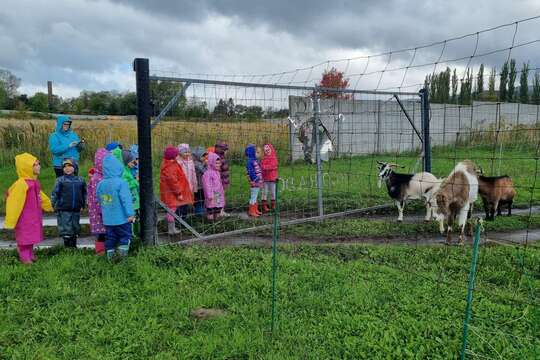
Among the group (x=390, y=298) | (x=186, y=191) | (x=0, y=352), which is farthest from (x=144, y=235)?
(x=390, y=298)

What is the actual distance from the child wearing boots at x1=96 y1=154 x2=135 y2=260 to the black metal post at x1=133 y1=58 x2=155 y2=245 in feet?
0.83

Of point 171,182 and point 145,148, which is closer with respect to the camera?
point 145,148

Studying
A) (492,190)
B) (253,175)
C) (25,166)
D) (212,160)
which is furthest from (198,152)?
(492,190)

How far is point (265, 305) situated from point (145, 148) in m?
2.72

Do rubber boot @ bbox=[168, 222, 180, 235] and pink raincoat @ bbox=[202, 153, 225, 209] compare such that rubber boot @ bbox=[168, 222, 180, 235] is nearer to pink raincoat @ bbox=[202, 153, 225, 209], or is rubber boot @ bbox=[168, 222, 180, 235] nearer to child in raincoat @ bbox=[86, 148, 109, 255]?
pink raincoat @ bbox=[202, 153, 225, 209]

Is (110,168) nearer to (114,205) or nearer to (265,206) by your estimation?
(114,205)

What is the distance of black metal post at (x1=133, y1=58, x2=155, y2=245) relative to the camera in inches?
218

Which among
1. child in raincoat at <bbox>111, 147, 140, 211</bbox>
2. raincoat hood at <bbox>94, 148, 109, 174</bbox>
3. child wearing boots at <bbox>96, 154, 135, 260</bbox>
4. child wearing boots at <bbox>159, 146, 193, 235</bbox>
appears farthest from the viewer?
child in raincoat at <bbox>111, 147, 140, 211</bbox>

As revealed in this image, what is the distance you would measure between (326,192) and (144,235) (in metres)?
5.28

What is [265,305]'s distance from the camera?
420 centimetres

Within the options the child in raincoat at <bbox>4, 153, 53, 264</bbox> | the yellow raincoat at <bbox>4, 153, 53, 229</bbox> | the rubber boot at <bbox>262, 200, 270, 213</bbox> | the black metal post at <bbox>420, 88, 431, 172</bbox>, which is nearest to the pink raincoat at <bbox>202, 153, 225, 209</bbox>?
the rubber boot at <bbox>262, 200, 270, 213</bbox>

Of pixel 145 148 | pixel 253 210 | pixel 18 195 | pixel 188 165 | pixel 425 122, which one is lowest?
pixel 253 210

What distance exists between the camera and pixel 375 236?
6.91 metres

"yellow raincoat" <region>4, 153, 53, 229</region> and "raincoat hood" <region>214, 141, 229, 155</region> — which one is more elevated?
"raincoat hood" <region>214, 141, 229, 155</region>
